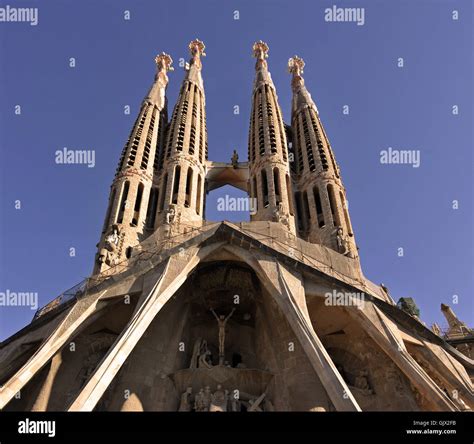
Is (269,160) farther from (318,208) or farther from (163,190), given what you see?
(163,190)

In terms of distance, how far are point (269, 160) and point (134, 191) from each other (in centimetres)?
891

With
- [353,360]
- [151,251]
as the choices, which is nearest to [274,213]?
[151,251]

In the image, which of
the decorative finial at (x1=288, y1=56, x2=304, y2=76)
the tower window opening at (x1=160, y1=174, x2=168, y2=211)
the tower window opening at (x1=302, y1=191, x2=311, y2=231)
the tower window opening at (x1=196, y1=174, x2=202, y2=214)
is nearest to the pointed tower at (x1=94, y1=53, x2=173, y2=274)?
the tower window opening at (x1=160, y1=174, x2=168, y2=211)

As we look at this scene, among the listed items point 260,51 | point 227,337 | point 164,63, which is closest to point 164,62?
point 164,63

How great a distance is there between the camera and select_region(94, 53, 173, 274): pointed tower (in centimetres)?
2206

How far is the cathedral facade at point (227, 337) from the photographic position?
1447cm

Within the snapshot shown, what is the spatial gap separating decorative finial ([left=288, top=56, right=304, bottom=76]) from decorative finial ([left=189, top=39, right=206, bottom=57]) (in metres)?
9.03

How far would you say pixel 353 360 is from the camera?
17438 mm

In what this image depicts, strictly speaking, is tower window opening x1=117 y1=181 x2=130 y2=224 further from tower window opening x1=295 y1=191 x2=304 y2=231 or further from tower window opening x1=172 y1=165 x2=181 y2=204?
tower window opening x1=295 y1=191 x2=304 y2=231

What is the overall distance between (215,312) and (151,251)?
3819 mm

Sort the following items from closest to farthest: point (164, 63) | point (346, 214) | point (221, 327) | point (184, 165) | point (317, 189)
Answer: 1. point (221, 327)
2. point (346, 214)
3. point (317, 189)
4. point (184, 165)
5. point (164, 63)

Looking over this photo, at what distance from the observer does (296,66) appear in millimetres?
43219
